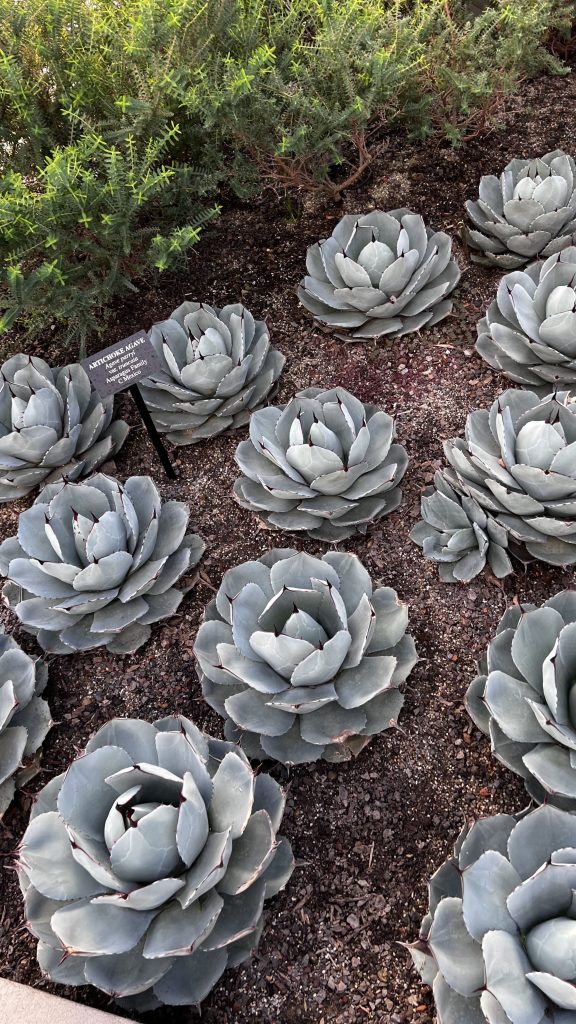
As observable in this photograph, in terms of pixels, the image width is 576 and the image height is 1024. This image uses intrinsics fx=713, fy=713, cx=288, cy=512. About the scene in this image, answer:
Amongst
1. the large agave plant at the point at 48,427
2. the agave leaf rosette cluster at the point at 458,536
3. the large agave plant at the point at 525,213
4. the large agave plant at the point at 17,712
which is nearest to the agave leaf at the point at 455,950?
the agave leaf rosette cluster at the point at 458,536

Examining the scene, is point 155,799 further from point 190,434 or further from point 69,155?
point 69,155

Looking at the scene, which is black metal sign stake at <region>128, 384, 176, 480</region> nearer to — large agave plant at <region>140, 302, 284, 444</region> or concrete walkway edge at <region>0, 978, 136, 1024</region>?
large agave plant at <region>140, 302, 284, 444</region>

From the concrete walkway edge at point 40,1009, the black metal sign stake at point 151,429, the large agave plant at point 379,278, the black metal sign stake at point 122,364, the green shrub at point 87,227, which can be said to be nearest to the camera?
the concrete walkway edge at point 40,1009

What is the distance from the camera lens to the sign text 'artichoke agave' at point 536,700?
1.48m

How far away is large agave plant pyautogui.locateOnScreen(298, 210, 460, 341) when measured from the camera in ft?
7.81

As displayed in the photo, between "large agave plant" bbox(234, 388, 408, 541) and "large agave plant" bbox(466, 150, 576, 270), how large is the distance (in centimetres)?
98

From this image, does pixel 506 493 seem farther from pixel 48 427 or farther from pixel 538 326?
pixel 48 427

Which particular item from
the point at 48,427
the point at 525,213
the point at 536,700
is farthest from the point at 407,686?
the point at 525,213

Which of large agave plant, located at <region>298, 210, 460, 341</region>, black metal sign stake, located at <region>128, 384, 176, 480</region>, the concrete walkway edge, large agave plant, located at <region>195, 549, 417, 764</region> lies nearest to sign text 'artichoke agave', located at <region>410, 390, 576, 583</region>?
large agave plant, located at <region>195, 549, 417, 764</region>

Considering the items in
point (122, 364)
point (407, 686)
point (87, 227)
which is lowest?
point (407, 686)

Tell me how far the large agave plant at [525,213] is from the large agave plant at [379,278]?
0.71 feet

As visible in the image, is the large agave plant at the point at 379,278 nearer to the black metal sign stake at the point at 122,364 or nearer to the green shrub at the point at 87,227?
the green shrub at the point at 87,227

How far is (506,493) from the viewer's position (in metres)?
1.84

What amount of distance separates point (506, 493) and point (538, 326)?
0.66m
